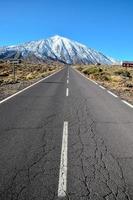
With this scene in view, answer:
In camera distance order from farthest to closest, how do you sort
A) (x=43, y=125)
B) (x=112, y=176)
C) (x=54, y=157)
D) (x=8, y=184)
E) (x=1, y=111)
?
(x=1, y=111) < (x=43, y=125) < (x=54, y=157) < (x=112, y=176) < (x=8, y=184)

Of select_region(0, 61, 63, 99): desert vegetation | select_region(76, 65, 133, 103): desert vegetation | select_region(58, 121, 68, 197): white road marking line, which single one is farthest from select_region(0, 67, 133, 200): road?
select_region(0, 61, 63, 99): desert vegetation

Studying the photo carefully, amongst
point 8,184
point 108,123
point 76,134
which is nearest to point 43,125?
point 76,134

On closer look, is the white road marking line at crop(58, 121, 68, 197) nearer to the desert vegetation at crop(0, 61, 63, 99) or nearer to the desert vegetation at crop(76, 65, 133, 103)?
the desert vegetation at crop(76, 65, 133, 103)

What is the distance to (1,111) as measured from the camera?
1120 centimetres

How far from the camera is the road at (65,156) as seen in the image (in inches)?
179

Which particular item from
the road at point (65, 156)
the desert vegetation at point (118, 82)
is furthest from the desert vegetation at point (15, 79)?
the road at point (65, 156)

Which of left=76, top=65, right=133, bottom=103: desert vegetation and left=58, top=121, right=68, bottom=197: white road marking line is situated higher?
left=76, top=65, right=133, bottom=103: desert vegetation

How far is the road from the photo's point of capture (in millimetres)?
4551

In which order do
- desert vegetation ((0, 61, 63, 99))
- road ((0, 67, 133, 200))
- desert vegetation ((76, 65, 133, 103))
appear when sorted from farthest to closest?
desert vegetation ((0, 61, 63, 99)) → desert vegetation ((76, 65, 133, 103)) → road ((0, 67, 133, 200))

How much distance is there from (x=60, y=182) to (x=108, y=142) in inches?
104

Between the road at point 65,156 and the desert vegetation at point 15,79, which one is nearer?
the road at point 65,156

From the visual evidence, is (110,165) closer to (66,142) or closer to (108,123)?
(66,142)

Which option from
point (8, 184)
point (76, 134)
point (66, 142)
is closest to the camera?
point (8, 184)

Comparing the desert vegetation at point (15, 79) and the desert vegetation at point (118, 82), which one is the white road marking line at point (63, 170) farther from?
the desert vegetation at point (15, 79)
